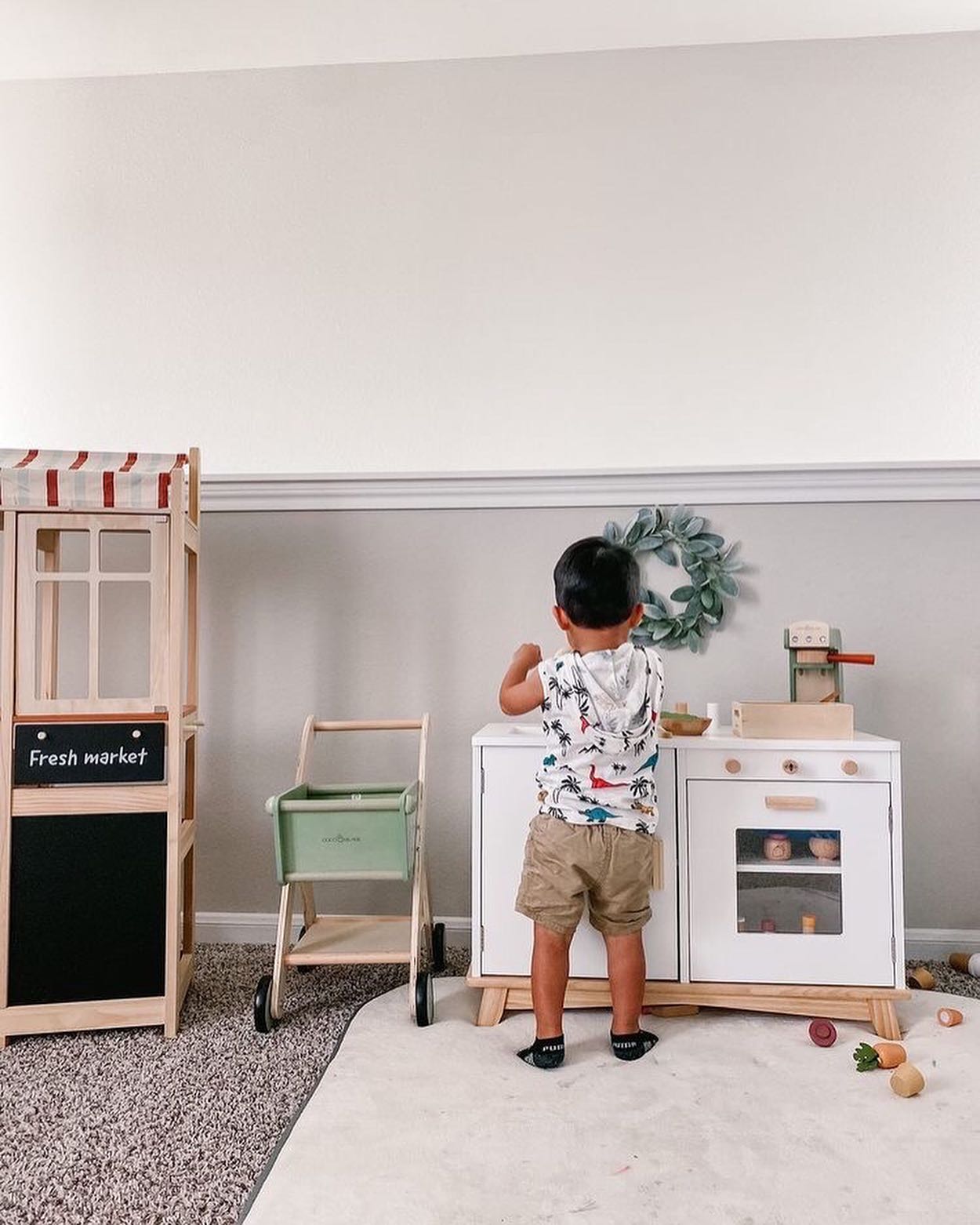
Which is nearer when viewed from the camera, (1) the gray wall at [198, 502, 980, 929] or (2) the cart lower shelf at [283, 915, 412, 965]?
(2) the cart lower shelf at [283, 915, 412, 965]

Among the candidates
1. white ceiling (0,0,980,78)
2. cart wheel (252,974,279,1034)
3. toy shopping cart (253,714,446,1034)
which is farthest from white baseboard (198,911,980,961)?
white ceiling (0,0,980,78)

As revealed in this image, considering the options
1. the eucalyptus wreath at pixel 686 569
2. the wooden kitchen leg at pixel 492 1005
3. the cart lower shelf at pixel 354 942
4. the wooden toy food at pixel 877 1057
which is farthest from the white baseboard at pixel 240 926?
the wooden toy food at pixel 877 1057

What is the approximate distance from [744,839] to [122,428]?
2.57m

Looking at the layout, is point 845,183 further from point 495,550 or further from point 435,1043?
point 435,1043

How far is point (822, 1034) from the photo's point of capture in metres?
2.10

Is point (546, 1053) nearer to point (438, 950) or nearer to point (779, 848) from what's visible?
point (438, 950)

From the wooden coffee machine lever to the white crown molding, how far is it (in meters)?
0.61

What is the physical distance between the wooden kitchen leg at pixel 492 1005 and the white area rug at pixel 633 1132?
0.13 ft

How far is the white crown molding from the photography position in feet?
9.30

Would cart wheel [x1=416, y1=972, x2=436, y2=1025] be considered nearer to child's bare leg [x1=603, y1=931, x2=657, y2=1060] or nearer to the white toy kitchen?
the white toy kitchen

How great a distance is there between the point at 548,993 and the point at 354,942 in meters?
0.62

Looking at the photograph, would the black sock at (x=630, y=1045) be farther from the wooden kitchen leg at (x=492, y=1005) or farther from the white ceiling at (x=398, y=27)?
the white ceiling at (x=398, y=27)

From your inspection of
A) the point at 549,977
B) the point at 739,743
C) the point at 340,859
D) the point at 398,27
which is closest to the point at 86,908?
the point at 340,859

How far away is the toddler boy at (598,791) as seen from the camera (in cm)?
208
